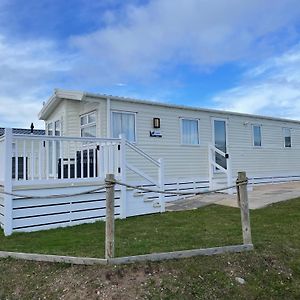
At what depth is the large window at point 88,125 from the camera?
11.2 metres

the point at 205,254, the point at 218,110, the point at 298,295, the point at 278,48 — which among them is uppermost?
the point at 278,48

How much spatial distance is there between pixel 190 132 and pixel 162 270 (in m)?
9.25

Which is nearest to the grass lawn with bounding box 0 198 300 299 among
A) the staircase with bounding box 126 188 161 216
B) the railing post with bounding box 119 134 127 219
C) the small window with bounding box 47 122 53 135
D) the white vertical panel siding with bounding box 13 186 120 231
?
the white vertical panel siding with bounding box 13 186 120 231

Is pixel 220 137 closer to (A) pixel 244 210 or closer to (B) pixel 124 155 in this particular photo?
(B) pixel 124 155

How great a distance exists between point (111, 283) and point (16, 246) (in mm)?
2395

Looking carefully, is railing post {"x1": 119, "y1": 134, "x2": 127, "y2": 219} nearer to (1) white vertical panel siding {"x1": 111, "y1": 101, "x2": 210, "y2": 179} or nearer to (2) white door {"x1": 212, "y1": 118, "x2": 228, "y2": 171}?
(1) white vertical panel siding {"x1": 111, "y1": 101, "x2": 210, "y2": 179}

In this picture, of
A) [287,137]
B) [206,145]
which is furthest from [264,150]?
[206,145]

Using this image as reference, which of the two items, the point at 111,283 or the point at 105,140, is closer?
the point at 111,283

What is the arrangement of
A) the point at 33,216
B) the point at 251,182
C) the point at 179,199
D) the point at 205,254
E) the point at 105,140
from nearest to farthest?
the point at 205,254 < the point at 33,216 < the point at 105,140 < the point at 179,199 < the point at 251,182

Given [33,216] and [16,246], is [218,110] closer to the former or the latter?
[33,216]

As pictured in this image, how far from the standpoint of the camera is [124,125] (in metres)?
11.4

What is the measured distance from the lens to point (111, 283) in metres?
4.03

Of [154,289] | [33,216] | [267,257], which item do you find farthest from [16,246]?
[267,257]

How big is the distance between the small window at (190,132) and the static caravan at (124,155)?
35mm
